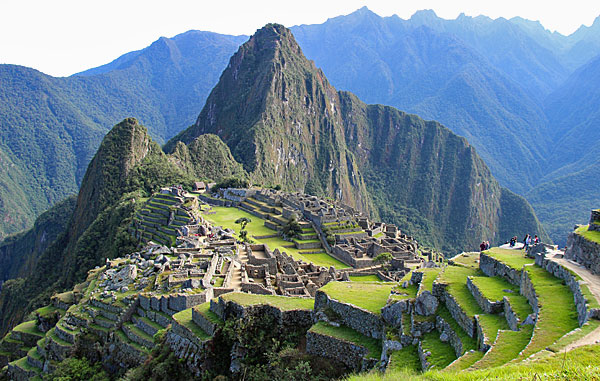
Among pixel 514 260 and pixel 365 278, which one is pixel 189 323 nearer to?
pixel 514 260

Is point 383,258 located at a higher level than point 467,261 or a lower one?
lower

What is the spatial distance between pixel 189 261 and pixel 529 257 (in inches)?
643

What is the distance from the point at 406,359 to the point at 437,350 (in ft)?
2.68

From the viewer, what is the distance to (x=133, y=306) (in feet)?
70.9

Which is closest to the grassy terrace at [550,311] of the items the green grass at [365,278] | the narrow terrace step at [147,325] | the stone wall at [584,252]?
the stone wall at [584,252]

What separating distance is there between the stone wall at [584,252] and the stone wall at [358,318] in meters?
6.32

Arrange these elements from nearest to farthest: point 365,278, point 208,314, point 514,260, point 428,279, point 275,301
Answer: point 428,279 < point 514,260 < point 275,301 < point 208,314 < point 365,278

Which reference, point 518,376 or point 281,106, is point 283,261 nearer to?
point 518,376

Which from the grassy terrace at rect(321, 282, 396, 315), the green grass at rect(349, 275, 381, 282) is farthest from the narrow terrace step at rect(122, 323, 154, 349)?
the green grass at rect(349, 275, 381, 282)

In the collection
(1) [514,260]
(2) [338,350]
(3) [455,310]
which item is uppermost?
A: (1) [514,260]

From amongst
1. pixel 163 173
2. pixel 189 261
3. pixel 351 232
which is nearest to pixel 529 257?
pixel 189 261

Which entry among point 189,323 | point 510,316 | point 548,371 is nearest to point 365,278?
point 189,323

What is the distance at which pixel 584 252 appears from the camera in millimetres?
13359

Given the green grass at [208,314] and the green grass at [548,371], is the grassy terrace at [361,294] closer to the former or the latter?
the green grass at [208,314]
